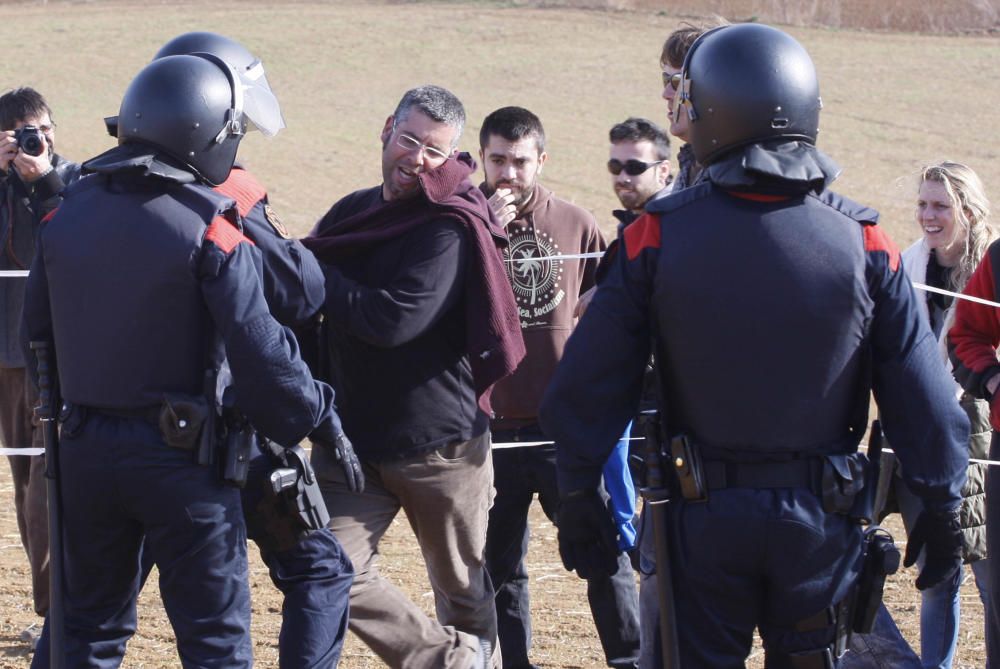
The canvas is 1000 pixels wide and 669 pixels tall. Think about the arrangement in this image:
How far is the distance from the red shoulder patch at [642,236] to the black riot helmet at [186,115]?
3.98 feet

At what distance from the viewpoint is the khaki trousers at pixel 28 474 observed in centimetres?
564

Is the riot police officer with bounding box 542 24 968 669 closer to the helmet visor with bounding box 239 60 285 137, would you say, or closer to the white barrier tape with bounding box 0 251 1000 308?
the white barrier tape with bounding box 0 251 1000 308

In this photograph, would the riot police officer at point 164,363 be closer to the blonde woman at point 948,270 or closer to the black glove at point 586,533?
the black glove at point 586,533

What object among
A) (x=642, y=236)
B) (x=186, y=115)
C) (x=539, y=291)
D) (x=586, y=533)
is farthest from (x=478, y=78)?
(x=586, y=533)

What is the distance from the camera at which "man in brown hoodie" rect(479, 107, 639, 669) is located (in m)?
5.41

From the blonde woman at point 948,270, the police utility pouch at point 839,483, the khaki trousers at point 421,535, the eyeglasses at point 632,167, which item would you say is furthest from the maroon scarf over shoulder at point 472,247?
the blonde woman at point 948,270

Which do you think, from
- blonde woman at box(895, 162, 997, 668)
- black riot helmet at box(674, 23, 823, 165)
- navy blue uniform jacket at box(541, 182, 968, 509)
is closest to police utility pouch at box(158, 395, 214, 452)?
navy blue uniform jacket at box(541, 182, 968, 509)

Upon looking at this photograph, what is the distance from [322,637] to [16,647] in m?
1.97

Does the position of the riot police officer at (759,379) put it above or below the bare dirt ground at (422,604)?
above

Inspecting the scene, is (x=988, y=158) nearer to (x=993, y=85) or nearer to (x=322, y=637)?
(x=993, y=85)

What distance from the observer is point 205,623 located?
393 cm

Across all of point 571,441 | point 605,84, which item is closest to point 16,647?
point 571,441

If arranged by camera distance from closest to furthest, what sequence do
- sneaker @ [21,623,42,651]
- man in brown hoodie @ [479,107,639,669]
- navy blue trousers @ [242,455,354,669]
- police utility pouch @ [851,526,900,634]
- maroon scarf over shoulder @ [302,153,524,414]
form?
1. police utility pouch @ [851,526,900,634]
2. navy blue trousers @ [242,455,354,669]
3. maroon scarf over shoulder @ [302,153,524,414]
4. man in brown hoodie @ [479,107,639,669]
5. sneaker @ [21,623,42,651]

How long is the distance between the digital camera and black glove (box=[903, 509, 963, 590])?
12.4 ft
